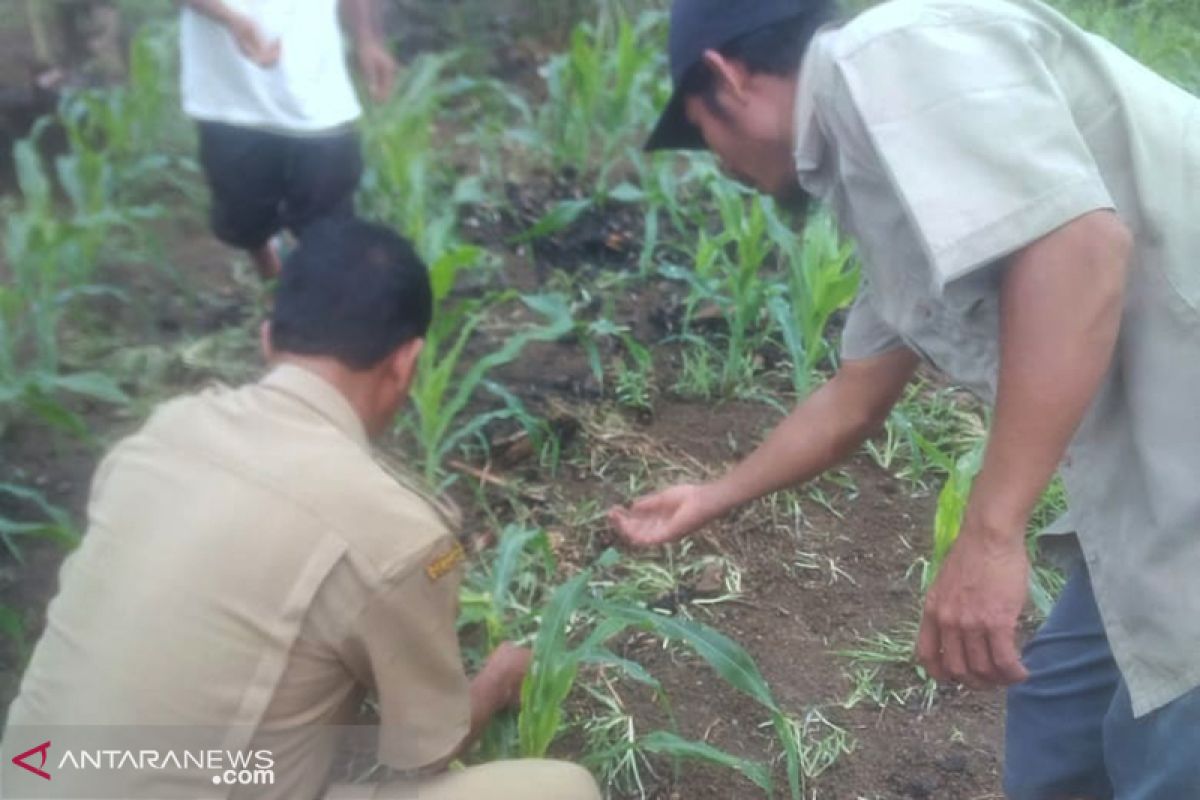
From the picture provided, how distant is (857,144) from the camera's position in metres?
1.50

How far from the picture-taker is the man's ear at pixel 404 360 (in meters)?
1.74

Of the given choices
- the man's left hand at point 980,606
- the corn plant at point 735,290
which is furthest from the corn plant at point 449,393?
the man's left hand at point 980,606

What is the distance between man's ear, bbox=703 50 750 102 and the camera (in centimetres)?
160

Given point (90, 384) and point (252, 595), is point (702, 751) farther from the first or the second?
point (90, 384)

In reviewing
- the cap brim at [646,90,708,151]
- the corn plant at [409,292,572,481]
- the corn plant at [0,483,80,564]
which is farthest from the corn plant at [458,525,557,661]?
the cap brim at [646,90,708,151]

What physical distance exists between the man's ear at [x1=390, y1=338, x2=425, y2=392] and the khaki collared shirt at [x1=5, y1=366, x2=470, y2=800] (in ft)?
0.39

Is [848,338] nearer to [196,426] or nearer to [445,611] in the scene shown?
[445,611]

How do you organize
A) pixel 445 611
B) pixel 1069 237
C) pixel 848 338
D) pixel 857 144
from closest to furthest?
pixel 1069 237 < pixel 857 144 < pixel 445 611 < pixel 848 338

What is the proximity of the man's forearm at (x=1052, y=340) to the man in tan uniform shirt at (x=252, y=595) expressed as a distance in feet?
2.11

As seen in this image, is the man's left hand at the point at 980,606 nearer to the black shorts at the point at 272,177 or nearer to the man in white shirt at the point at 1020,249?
the man in white shirt at the point at 1020,249

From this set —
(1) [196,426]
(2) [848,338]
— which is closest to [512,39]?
(2) [848,338]

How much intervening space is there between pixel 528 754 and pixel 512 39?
13.9 ft

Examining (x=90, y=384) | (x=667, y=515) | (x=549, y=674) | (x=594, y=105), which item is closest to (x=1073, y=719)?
(x=667, y=515)

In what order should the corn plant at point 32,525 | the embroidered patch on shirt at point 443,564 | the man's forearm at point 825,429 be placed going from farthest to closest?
the corn plant at point 32,525 → the man's forearm at point 825,429 → the embroidered patch on shirt at point 443,564
